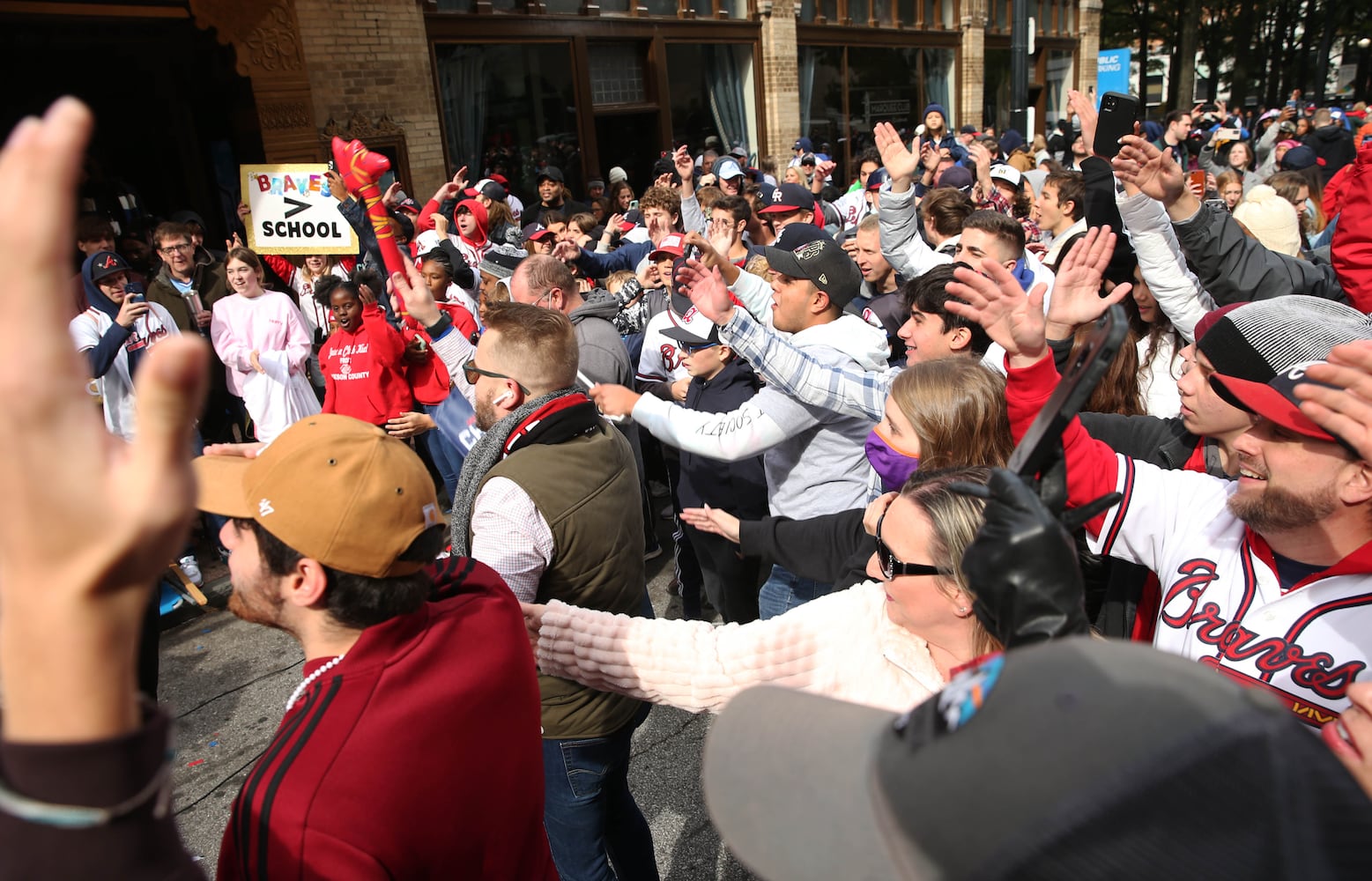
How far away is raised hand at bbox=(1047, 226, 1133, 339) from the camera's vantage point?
2.40 m

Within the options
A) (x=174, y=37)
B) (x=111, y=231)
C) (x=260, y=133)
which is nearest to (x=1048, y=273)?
(x=111, y=231)

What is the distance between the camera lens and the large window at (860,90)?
17359 millimetres

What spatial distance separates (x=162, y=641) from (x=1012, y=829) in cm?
523

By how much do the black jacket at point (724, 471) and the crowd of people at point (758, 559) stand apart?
2 centimetres

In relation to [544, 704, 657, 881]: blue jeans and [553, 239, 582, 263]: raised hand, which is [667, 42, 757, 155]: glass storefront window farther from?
[544, 704, 657, 881]: blue jeans

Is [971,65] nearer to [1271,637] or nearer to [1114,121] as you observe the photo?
[1114,121]

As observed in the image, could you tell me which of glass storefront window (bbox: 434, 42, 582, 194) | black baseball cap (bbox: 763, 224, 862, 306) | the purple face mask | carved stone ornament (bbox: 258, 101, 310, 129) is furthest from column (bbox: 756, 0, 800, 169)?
the purple face mask

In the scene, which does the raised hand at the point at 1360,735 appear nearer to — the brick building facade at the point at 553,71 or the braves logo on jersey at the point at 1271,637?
the braves logo on jersey at the point at 1271,637

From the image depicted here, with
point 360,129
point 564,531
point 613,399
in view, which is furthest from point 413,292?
point 360,129

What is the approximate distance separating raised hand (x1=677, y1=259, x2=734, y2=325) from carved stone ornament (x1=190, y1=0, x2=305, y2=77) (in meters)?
7.74

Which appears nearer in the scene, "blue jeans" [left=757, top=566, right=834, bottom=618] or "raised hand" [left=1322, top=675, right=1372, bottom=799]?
"raised hand" [left=1322, top=675, right=1372, bottom=799]

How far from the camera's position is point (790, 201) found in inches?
297

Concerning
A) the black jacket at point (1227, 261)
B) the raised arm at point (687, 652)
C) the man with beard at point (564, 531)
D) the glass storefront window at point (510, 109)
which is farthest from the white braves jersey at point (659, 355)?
the glass storefront window at point (510, 109)

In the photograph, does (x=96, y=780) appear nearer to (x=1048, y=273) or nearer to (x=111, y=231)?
(x=1048, y=273)
